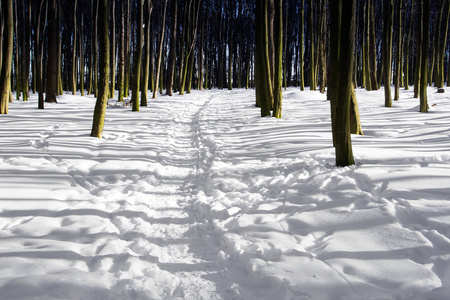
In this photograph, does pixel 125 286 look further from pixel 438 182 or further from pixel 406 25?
pixel 406 25

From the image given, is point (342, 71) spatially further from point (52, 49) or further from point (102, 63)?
point (52, 49)

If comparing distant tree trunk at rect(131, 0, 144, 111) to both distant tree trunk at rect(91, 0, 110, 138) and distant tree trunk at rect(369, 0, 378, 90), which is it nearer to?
distant tree trunk at rect(91, 0, 110, 138)

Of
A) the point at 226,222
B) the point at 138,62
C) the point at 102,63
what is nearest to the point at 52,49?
the point at 138,62

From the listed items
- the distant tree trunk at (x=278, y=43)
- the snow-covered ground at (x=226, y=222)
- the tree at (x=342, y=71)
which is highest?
the distant tree trunk at (x=278, y=43)

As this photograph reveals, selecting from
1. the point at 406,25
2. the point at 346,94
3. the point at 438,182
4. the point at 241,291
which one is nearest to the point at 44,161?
the point at 241,291

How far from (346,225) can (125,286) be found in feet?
6.68

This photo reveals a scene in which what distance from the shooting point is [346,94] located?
15.1 ft

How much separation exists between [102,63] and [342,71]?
5.21 m

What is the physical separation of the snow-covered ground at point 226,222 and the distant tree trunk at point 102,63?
45.3 inches

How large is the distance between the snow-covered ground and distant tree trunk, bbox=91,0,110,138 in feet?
3.78

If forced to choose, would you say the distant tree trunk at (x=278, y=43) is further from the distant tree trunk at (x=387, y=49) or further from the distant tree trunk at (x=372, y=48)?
the distant tree trunk at (x=372, y=48)

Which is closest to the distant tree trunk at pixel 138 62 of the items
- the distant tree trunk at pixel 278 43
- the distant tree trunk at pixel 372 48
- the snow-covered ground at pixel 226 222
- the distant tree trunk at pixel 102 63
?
→ the distant tree trunk at pixel 102 63

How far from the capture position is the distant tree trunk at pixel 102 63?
22.7 ft

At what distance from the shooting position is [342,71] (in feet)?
14.9
